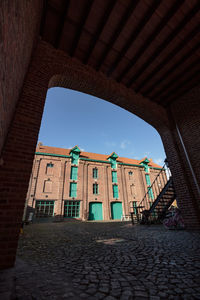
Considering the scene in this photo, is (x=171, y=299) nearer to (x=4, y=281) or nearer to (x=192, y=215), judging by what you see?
(x=4, y=281)

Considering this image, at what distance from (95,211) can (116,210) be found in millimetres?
3231

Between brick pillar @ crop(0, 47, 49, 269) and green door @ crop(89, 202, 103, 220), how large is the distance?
17.1m

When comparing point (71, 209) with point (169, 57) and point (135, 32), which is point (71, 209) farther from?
point (135, 32)

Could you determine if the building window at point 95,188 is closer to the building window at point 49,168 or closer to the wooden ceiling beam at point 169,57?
the building window at point 49,168

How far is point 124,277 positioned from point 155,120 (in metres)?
5.61

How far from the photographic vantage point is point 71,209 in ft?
55.6

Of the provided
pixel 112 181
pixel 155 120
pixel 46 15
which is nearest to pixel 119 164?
pixel 112 181

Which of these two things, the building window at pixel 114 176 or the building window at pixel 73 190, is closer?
the building window at pixel 73 190

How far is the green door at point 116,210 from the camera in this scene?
60.9 feet

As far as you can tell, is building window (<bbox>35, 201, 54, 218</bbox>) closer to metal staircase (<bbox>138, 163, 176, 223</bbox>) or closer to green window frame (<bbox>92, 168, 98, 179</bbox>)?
green window frame (<bbox>92, 168, 98, 179</bbox>)

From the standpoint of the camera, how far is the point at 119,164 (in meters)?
21.9

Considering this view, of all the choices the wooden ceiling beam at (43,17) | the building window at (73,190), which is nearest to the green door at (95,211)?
the building window at (73,190)

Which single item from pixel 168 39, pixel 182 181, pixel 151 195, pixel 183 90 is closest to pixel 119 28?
pixel 168 39

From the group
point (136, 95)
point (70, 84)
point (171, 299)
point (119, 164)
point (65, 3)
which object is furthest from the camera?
point (119, 164)
